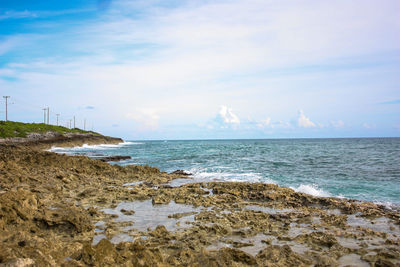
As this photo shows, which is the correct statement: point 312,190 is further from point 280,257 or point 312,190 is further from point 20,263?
point 20,263

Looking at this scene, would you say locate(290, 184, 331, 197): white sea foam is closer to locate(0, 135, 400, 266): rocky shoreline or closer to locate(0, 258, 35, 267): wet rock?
Answer: locate(0, 135, 400, 266): rocky shoreline

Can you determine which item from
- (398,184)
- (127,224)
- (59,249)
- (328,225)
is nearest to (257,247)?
(328,225)

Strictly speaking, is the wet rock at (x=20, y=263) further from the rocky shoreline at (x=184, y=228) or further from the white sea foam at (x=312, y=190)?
the white sea foam at (x=312, y=190)

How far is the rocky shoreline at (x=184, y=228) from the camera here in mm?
5293

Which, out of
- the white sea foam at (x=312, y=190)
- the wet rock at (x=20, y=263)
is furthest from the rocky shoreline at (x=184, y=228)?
the white sea foam at (x=312, y=190)

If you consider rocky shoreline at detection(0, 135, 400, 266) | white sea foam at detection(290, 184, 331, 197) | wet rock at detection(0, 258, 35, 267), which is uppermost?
wet rock at detection(0, 258, 35, 267)

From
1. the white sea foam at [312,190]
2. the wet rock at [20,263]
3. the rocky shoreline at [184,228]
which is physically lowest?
the white sea foam at [312,190]

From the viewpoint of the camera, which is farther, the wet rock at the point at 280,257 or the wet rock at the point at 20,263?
the wet rock at the point at 280,257

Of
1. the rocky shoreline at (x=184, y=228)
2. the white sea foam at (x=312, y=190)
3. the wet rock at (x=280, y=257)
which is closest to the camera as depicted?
the rocky shoreline at (x=184, y=228)

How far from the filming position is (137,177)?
17656 millimetres

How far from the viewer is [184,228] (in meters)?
7.68

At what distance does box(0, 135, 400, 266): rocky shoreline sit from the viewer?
17.4 ft

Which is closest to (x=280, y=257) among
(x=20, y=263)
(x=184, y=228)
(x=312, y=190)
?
(x=184, y=228)

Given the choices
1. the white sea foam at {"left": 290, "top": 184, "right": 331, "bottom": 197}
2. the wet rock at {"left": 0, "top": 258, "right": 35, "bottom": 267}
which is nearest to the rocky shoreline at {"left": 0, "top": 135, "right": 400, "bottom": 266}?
the wet rock at {"left": 0, "top": 258, "right": 35, "bottom": 267}
